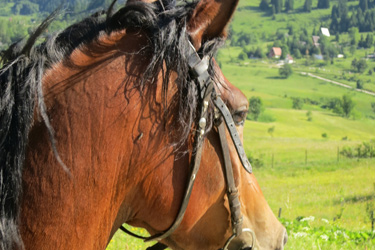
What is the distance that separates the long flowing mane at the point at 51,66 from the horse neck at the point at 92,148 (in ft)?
0.15

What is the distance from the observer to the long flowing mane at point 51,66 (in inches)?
70.6

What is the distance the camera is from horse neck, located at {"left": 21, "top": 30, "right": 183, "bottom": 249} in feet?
6.06

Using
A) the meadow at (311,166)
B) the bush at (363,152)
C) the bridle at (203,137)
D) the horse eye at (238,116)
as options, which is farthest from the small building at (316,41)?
the bridle at (203,137)

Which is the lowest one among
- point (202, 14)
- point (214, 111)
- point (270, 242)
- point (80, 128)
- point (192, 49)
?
point (270, 242)

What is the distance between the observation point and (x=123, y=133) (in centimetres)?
198

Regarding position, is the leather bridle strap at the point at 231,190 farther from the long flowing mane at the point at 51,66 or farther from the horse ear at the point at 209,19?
the horse ear at the point at 209,19

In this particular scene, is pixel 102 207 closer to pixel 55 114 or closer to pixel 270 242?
pixel 55 114

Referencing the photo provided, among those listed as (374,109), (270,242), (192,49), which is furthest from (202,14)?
(374,109)

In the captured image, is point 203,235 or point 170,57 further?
point 203,235

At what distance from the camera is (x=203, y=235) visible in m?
2.34

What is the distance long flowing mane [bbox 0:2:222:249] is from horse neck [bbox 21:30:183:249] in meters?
0.04

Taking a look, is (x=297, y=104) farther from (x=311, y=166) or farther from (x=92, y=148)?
(x=92, y=148)

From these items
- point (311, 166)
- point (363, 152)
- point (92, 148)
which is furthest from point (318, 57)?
point (92, 148)

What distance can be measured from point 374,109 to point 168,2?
12876cm
